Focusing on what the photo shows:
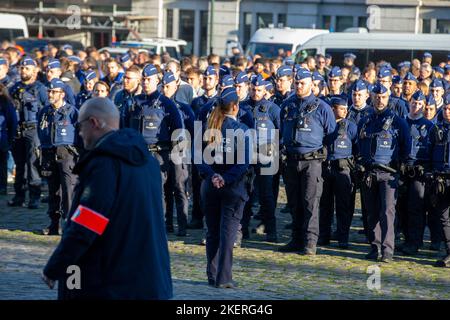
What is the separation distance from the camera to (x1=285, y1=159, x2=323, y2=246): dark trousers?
11.9m

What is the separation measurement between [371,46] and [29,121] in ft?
49.1

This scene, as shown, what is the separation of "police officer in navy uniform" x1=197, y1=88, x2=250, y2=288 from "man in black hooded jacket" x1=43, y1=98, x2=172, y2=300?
12.2ft

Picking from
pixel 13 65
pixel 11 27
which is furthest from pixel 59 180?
pixel 11 27

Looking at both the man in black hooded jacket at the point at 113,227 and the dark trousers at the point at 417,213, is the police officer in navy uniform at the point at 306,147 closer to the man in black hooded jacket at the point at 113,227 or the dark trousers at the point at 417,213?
the dark trousers at the point at 417,213

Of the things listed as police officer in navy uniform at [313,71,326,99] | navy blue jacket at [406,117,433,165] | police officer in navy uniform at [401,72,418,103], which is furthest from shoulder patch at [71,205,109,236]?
police officer in navy uniform at [401,72,418,103]

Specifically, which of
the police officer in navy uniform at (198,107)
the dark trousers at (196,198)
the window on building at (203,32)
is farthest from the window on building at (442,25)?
the dark trousers at (196,198)

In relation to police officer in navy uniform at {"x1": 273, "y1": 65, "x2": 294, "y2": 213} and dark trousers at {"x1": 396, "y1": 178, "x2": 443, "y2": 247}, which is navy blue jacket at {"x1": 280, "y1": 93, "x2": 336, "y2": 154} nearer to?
police officer in navy uniform at {"x1": 273, "y1": 65, "x2": 294, "y2": 213}

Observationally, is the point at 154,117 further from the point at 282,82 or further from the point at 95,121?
the point at 95,121

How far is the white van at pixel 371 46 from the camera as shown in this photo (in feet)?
91.8

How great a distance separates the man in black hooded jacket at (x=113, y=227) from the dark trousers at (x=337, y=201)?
6844mm

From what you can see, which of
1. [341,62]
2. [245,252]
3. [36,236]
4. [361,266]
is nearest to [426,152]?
[361,266]

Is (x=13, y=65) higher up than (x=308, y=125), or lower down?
higher up

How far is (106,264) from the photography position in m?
5.99

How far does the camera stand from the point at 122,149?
5977 millimetres
